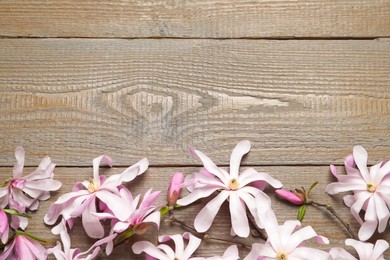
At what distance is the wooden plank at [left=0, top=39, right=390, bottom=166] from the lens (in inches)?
38.9

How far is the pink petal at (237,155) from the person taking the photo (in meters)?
0.94

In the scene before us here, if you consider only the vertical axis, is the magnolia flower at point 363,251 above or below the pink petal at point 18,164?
below

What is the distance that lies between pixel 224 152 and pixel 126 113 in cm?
20

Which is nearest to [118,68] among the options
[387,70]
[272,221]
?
[272,221]

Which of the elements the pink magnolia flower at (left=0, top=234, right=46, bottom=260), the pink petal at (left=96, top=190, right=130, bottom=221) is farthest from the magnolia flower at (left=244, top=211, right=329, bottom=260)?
the pink magnolia flower at (left=0, top=234, right=46, bottom=260)

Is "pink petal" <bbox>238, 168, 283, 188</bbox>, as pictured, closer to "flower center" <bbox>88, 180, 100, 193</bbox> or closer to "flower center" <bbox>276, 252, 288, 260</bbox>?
"flower center" <bbox>276, 252, 288, 260</bbox>

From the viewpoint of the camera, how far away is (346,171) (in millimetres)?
963

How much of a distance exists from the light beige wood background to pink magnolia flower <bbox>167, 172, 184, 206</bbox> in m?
0.03

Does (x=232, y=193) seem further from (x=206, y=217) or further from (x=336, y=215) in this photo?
(x=336, y=215)

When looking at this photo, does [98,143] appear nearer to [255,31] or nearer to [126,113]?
[126,113]

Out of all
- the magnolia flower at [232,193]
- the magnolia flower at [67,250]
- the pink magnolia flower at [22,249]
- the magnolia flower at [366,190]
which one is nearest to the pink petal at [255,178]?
the magnolia flower at [232,193]

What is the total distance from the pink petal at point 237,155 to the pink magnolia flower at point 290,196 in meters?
0.08

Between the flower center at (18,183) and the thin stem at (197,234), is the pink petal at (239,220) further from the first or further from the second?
the flower center at (18,183)

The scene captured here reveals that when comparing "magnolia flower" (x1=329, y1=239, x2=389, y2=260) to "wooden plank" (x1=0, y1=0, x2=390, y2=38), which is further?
"wooden plank" (x1=0, y1=0, x2=390, y2=38)
